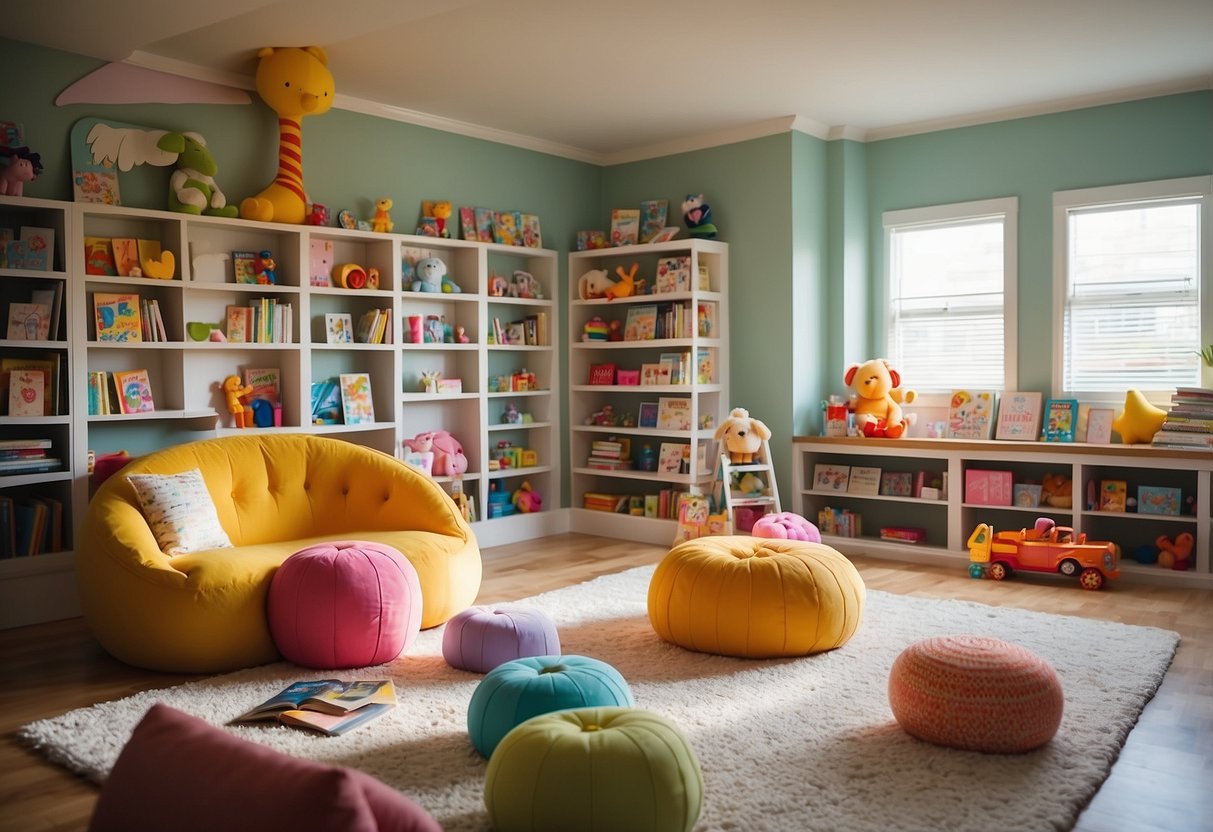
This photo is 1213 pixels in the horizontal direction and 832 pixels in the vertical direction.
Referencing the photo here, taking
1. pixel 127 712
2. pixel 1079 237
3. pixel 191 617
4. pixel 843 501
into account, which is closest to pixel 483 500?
pixel 843 501

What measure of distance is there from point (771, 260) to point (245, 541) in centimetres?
358

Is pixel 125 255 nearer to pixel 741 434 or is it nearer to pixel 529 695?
pixel 529 695

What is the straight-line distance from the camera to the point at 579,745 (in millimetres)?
2236

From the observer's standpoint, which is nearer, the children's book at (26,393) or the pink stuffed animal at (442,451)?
the children's book at (26,393)

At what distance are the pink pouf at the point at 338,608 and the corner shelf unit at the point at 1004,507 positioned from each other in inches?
128

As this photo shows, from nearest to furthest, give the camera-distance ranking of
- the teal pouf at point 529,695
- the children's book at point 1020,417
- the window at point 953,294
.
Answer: the teal pouf at point 529,695, the children's book at point 1020,417, the window at point 953,294

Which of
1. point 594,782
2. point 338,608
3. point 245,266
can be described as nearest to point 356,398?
point 245,266

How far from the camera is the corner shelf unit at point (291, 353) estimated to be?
4.39m

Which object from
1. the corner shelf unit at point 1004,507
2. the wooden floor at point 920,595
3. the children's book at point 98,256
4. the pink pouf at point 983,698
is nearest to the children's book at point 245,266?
the children's book at point 98,256

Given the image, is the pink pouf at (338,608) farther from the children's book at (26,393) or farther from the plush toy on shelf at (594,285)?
the plush toy on shelf at (594,285)

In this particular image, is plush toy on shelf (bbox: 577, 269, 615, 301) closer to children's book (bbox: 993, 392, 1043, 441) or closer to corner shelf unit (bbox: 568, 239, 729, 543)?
corner shelf unit (bbox: 568, 239, 729, 543)

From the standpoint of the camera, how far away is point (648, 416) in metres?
6.58

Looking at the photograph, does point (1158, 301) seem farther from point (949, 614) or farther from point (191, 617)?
point (191, 617)

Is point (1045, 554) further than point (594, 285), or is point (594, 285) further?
point (594, 285)
